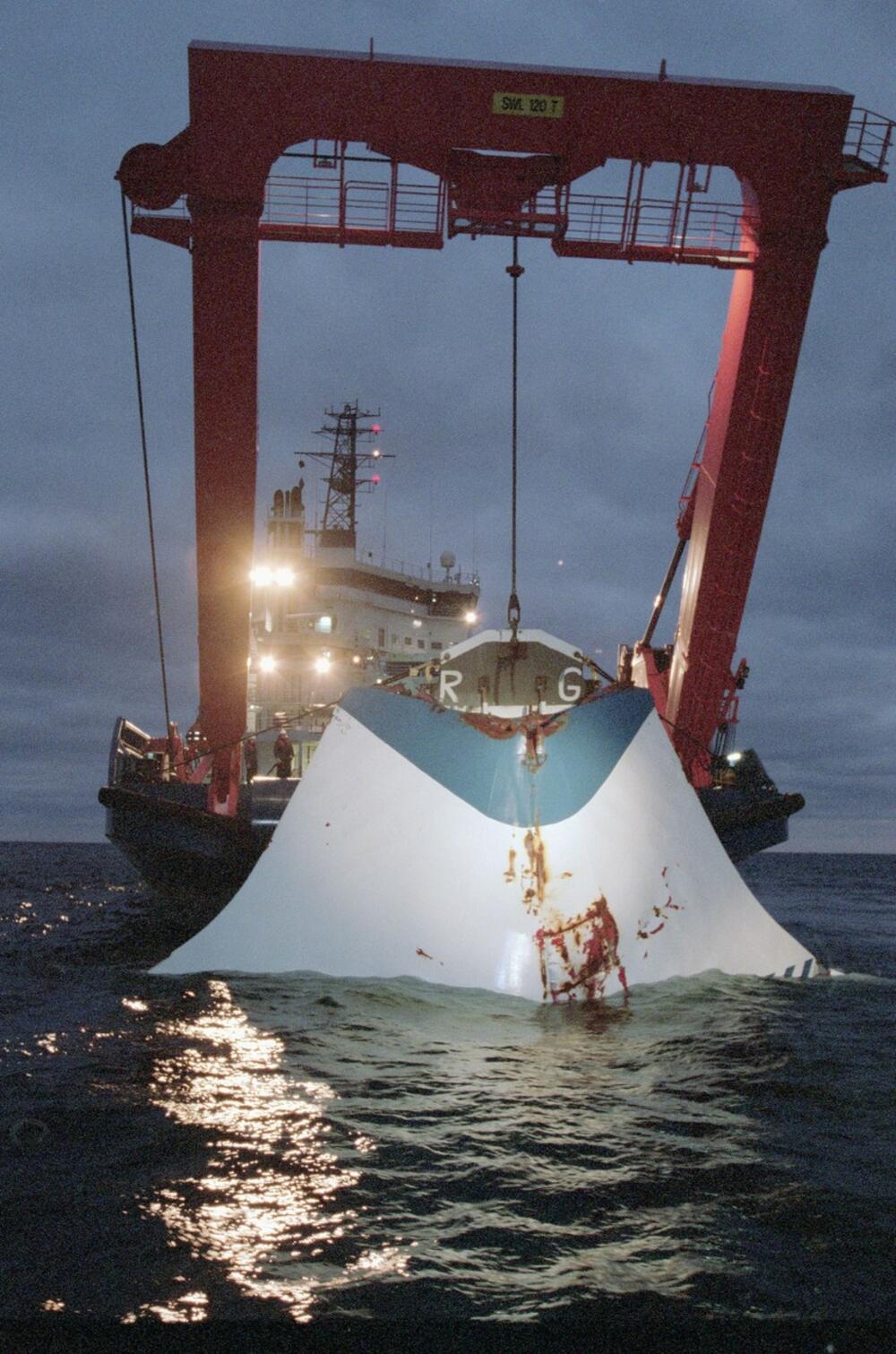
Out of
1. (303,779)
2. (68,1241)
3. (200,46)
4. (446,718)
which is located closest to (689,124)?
(200,46)

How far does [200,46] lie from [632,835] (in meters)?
8.51

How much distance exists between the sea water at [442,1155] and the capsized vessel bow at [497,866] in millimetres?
209

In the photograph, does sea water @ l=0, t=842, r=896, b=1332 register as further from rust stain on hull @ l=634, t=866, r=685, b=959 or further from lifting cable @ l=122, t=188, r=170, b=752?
lifting cable @ l=122, t=188, r=170, b=752

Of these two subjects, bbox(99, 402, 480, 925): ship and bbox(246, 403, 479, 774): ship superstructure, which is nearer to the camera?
bbox(99, 402, 480, 925): ship

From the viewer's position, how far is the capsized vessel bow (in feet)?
22.7

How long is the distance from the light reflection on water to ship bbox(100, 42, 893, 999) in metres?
1.77

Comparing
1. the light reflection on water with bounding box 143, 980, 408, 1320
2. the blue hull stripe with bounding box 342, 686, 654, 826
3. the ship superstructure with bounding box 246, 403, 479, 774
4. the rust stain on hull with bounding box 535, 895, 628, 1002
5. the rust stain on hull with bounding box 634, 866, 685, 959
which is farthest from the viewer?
the ship superstructure with bounding box 246, 403, 479, 774

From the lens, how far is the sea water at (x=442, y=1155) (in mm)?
3021

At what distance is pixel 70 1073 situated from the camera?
5.45m

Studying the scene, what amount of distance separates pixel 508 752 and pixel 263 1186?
4066mm

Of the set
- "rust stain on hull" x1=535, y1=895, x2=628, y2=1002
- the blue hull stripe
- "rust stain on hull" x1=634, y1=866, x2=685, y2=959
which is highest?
the blue hull stripe

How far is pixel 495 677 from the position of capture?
1120cm

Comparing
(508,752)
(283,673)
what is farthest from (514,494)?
(283,673)

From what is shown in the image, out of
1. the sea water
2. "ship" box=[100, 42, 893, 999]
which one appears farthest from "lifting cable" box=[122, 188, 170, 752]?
the sea water
